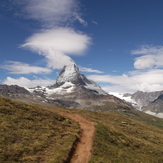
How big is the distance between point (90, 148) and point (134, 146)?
18142 mm

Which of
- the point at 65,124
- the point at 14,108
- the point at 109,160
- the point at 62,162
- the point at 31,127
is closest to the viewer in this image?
the point at 62,162

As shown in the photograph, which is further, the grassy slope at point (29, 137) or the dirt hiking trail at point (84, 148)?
the dirt hiking trail at point (84, 148)

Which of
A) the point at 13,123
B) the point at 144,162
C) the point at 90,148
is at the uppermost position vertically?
the point at 13,123

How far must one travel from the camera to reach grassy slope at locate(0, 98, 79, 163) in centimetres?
2256

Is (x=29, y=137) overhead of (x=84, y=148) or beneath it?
overhead

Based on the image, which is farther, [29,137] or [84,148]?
[84,148]

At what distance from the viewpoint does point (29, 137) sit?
28000mm

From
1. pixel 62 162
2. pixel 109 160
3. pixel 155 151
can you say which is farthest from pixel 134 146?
pixel 62 162

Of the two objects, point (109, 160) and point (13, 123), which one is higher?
point (13, 123)

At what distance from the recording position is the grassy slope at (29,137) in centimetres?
2256

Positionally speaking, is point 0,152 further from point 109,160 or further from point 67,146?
point 109,160

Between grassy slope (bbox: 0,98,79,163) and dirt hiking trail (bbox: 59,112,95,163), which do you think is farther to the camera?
dirt hiking trail (bbox: 59,112,95,163)

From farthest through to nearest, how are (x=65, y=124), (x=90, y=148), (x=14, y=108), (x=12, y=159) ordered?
(x=65, y=124) → (x=14, y=108) → (x=90, y=148) → (x=12, y=159)

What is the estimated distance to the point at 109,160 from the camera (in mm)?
28047
